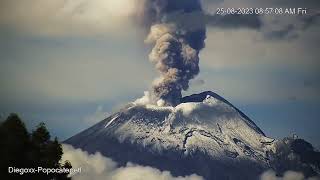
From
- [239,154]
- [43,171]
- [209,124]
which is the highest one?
[209,124]

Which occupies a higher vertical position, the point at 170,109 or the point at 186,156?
the point at 170,109

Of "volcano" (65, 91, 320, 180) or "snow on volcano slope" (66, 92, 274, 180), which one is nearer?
"volcano" (65, 91, 320, 180)

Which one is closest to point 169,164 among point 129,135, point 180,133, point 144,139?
point 129,135

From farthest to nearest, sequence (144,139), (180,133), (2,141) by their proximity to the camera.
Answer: (180,133), (144,139), (2,141)

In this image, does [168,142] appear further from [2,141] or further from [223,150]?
[2,141]

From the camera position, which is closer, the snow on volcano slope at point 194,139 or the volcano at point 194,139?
the volcano at point 194,139
